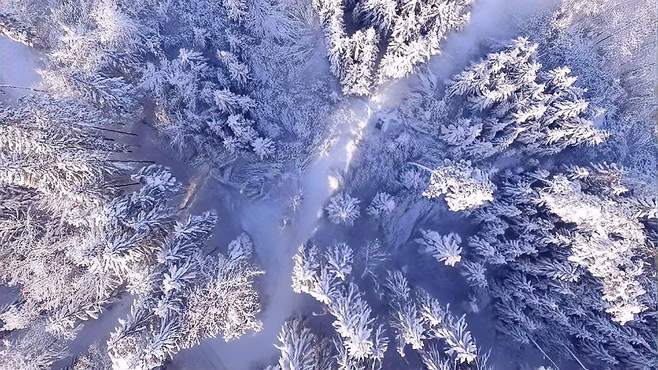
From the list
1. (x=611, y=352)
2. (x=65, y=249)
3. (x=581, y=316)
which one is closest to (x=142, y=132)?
(x=65, y=249)

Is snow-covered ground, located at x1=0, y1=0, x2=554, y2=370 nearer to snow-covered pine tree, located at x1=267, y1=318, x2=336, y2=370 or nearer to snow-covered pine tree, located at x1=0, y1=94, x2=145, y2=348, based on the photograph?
snow-covered pine tree, located at x1=267, y1=318, x2=336, y2=370

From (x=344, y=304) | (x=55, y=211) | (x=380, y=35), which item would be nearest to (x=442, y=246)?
(x=344, y=304)

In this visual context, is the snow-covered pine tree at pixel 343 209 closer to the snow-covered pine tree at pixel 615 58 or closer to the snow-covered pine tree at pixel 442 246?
the snow-covered pine tree at pixel 442 246

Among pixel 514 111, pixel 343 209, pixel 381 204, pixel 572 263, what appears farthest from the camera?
pixel 381 204

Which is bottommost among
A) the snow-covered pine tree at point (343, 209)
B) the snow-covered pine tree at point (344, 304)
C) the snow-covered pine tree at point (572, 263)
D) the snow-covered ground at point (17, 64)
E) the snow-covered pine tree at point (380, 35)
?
the snow-covered pine tree at point (572, 263)

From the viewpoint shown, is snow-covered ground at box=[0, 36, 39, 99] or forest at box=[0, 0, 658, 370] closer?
forest at box=[0, 0, 658, 370]

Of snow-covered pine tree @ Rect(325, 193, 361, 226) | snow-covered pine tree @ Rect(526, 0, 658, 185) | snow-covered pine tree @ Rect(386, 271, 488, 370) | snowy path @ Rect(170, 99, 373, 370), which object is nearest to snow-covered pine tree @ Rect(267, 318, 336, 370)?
snowy path @ Rect(170, 99, 373, 370)

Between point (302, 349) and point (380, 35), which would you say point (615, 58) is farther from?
point (302, 349)

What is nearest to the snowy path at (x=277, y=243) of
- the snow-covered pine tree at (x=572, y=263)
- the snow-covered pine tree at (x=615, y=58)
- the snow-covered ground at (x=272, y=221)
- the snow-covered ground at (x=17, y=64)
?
the snow-covered ground at (x=272, y=221)
